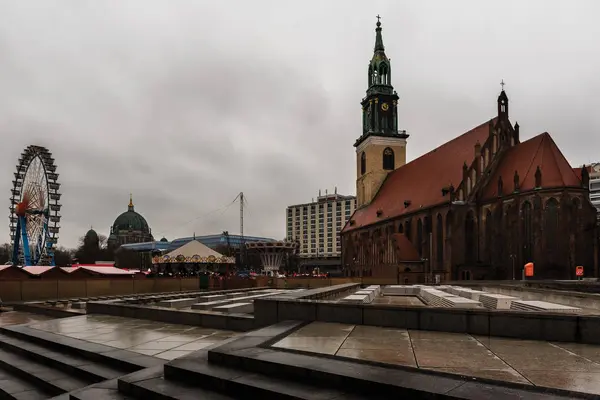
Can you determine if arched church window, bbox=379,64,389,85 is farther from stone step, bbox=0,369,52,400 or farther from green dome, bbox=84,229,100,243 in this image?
green dome, bbox=84,229,100,243

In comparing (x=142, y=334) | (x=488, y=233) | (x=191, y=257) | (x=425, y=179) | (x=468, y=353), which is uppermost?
(x=425, y=179)

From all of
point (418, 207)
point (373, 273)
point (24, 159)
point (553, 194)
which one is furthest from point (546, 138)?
point (24, 159)

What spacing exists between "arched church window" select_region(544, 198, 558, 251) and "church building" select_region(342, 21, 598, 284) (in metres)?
0.08

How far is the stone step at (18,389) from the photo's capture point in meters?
6.87

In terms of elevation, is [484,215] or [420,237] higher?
[484,215]

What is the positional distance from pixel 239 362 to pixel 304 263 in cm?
15070

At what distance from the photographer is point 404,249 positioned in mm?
55469

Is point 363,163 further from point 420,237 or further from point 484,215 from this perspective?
point 484,215

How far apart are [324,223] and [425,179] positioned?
130m

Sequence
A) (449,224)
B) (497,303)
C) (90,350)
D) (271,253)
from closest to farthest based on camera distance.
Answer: (90,350) < (497,303) < (449,224) < (271,253)

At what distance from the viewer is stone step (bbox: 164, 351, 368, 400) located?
4.77m

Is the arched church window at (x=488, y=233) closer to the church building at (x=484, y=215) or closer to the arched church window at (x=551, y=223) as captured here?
the church building at (x=484, y=215)

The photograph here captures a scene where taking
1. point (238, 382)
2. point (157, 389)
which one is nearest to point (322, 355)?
point (238, 382)

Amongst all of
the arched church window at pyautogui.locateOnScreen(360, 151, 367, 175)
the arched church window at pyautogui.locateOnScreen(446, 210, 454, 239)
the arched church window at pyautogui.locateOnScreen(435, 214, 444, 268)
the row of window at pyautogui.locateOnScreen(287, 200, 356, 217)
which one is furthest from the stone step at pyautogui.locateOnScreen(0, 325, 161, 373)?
the row of window at pyautogui.locateOnScreen(287, 200, 356, 217)
